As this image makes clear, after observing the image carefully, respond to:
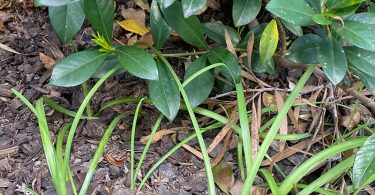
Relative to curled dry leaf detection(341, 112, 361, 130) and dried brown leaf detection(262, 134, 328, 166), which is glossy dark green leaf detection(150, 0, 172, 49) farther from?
curled dry leaf detection(341, 112, 361, 130)

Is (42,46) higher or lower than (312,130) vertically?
higher

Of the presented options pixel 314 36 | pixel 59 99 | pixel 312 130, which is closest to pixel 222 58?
pixel 314 36

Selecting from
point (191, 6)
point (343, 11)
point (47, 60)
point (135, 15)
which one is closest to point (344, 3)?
point (343, 11)

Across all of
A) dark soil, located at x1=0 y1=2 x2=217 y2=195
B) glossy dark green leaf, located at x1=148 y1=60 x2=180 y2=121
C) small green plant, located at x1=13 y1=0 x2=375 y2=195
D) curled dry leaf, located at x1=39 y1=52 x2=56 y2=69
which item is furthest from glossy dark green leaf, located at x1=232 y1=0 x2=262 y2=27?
curled dry leaf, located at x1=39 y1=52 x2=56 y2=69

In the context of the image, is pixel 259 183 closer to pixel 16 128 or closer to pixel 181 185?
pixel 181 185

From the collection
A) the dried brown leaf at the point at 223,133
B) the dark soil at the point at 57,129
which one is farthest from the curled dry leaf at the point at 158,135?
the dried brown leaf at the point at 223,133

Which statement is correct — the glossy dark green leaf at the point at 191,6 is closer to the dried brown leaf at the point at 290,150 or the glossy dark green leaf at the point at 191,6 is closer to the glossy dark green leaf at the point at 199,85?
the glossy dark green leaf at the point at 199,85

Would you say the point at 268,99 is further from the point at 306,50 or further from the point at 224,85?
the point at 306,50
